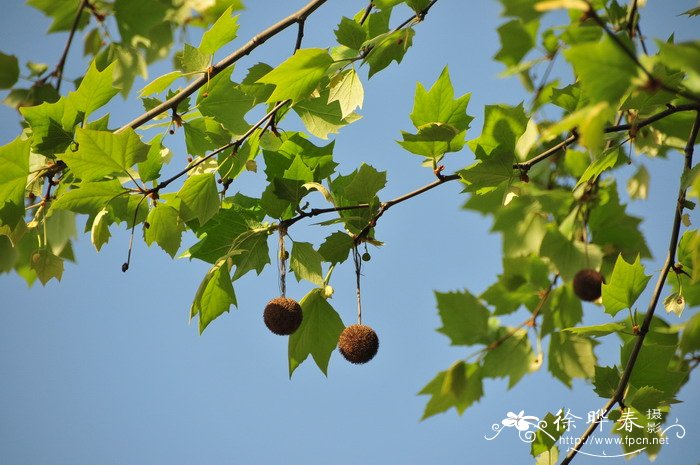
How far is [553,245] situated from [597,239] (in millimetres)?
242

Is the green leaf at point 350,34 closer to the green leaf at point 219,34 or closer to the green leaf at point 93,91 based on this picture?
the green leaf at point 219,34

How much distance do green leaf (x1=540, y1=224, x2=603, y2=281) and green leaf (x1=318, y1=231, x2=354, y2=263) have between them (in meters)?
0.75

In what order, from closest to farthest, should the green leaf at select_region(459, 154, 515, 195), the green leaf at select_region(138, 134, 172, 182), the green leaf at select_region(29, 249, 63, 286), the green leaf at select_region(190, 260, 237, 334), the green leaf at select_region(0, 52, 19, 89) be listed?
1. the green leaf at select_region(459, 154, 515, 195)
2. the green leaf at select_region(190, 260, 237, 334)
3. the green leaf at select_region(138, 134, 172, 182)
4. the green leaf at select_region(29, 249, 63, 286)
5. the green leaf at select_region(0, 52, 19, 89)

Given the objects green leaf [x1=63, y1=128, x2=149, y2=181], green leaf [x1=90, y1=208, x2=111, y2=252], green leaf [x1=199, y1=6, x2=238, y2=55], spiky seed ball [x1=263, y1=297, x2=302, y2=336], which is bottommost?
spiky seed ball [x1=263, y1=297, x2=302, y2=336]

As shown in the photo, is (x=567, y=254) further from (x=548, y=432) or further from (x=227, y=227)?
(x=227, y=227)

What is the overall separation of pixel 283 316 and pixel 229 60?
31.3 inches

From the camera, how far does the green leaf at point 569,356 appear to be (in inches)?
48.3

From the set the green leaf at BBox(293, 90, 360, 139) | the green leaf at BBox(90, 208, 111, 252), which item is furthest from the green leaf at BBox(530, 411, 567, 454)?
the green leaf at BBox(90, 208, 111, 252)

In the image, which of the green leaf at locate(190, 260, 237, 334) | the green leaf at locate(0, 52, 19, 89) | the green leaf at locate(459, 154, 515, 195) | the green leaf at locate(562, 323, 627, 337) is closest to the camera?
the green leaf at locate(562, 323, 627, 337)

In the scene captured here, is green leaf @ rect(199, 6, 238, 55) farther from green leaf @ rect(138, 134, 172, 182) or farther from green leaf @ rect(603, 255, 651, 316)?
green leaf @ rect(603, 255, 651, 316)

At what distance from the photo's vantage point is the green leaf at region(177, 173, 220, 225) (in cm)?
186

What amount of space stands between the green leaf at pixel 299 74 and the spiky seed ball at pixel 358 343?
66cm

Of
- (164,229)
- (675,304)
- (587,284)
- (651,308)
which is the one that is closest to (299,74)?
(164,229)

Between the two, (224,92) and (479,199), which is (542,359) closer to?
(479,199)
